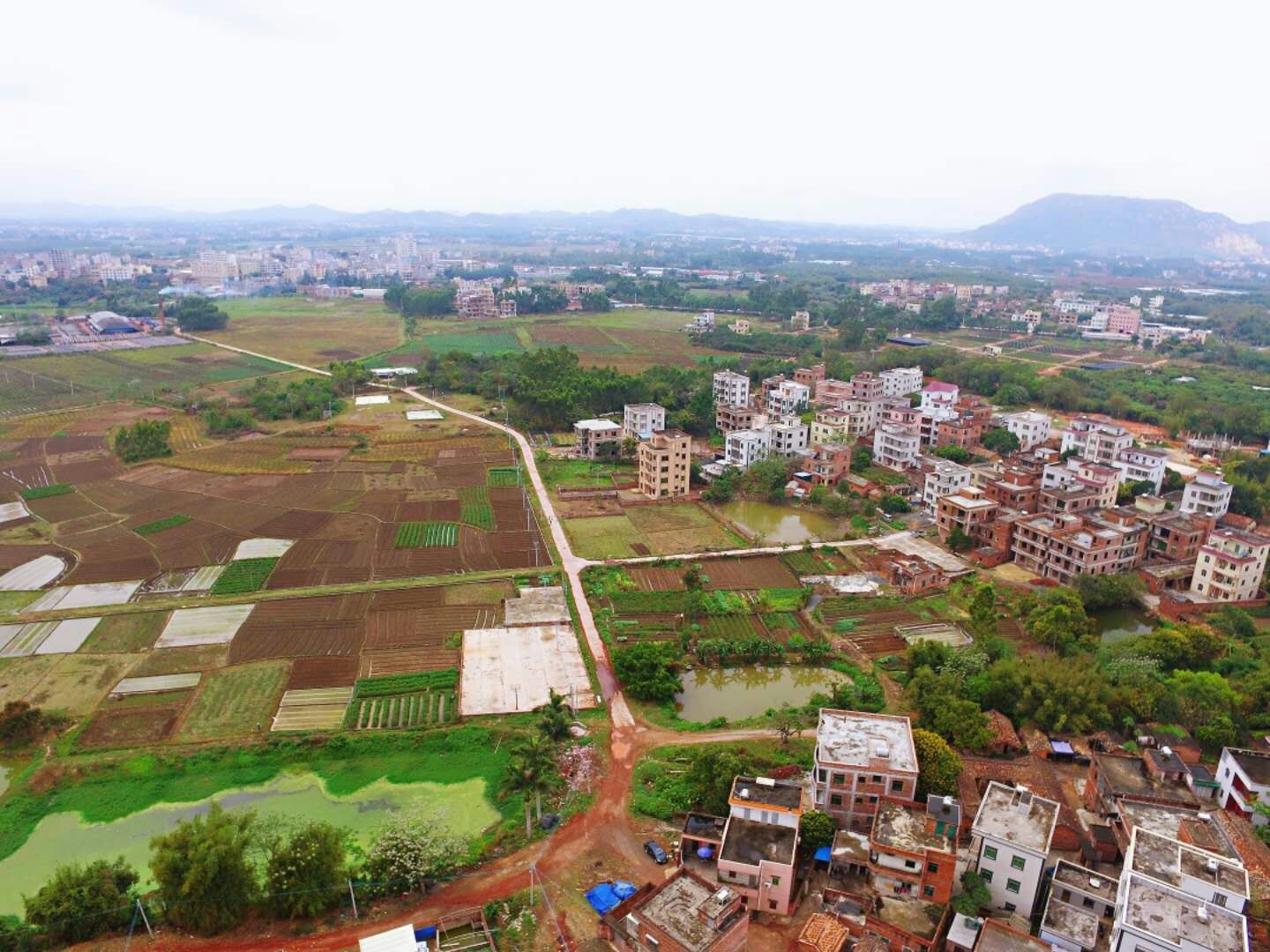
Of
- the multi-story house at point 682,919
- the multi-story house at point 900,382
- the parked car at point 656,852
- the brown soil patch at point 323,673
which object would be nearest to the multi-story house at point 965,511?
the parked car at point 656,852

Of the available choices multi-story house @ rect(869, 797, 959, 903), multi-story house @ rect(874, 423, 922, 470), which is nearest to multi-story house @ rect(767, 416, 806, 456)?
multi-story house @ rect(874, 423, 922, 470)

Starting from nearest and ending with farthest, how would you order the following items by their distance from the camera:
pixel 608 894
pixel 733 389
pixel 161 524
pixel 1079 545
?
pixel 608 894
pixel 1079 545
pixel 161 524
pixel 733 389

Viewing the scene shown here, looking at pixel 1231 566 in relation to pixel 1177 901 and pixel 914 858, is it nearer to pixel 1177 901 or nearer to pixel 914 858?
pixel 1177 901

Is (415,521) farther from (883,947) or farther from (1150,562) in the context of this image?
(1150,562)

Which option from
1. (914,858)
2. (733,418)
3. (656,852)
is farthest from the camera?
(733,418)

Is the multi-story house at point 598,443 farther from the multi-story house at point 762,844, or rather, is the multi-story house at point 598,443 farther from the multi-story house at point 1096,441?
the multi-story house at point 762,844

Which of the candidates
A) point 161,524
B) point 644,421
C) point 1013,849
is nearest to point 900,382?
point 644,421
